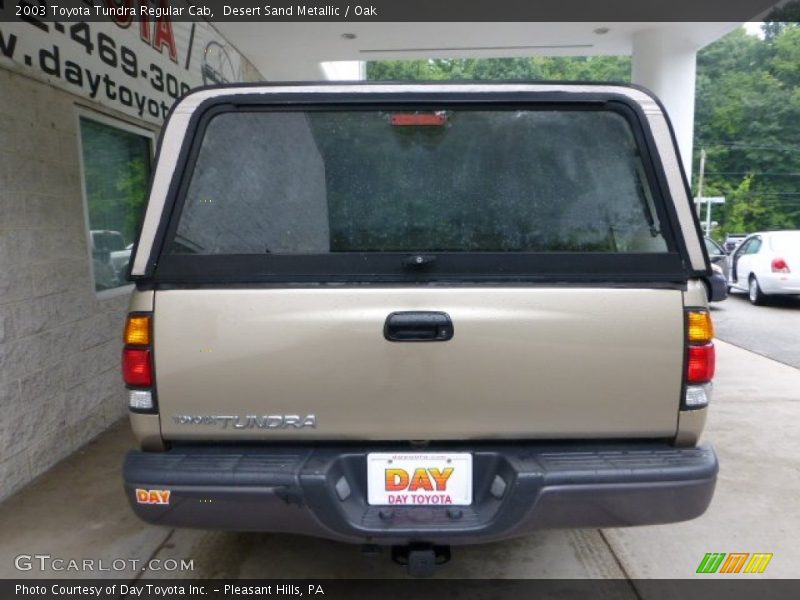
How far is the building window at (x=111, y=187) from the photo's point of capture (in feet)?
15.5

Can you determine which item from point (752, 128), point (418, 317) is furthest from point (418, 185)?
point (752, 128)

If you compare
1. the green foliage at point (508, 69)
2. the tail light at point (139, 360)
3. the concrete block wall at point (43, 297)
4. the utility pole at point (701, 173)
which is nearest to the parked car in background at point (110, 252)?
the concrete block wall at point (43, 297)

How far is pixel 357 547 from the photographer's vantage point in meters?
3.13

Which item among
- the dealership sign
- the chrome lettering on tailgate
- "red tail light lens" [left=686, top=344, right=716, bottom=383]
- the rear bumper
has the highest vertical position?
the dealership sign

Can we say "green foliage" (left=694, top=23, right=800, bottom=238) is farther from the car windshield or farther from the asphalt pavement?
the car windshield

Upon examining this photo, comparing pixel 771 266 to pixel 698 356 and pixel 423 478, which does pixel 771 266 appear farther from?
pixel 423 478

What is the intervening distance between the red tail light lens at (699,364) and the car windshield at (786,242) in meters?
11.7

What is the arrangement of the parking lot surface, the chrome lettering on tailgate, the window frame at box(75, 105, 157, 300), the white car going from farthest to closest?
the white car, the window frame at box(75, 105, 157, 300), the parking lot surface, the chrome lettering on tailgate

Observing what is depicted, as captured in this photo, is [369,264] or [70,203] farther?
[70,203]

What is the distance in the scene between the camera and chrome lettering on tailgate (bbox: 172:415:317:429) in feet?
7.33

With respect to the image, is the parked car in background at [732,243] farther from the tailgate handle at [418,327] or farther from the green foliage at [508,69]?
the tailgate handle at [418,327]

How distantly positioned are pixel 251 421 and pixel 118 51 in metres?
3.84

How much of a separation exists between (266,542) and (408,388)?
154 centimetres

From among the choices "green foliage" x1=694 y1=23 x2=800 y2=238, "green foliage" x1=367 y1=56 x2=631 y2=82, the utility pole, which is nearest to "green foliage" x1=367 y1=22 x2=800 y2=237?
"green foliage" x1=694 y1=23 x2=800 y2=238
